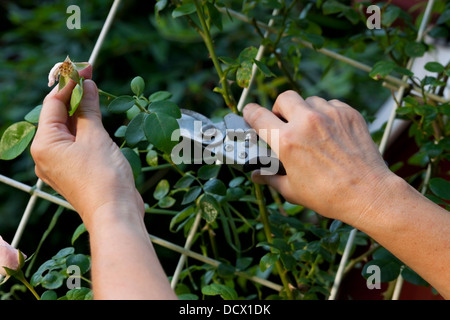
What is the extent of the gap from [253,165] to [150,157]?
0.19 m

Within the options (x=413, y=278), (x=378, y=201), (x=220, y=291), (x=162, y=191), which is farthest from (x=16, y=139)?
(x=413, y=278)

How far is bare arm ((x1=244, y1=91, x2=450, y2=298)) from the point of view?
27.0 inches

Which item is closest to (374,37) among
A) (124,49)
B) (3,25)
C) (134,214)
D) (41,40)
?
(134,214)

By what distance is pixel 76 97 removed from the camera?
0.66 metres

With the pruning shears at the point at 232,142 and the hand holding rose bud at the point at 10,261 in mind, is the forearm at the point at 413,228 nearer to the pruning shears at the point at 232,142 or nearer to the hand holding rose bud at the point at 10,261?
the pruning shears at the point at 232,142

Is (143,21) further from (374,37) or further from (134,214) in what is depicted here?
(134,214)

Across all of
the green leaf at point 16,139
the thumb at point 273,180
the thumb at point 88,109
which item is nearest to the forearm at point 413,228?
the thumb at point 273,180

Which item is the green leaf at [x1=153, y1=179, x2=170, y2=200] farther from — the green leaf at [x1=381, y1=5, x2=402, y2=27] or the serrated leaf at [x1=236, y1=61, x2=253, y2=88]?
the green leaf at [x1=381, y1=5, x2=402, y2=27]

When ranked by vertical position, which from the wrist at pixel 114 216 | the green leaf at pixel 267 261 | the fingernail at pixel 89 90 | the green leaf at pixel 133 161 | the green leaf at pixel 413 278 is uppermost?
the fingernail at pixel 89 90

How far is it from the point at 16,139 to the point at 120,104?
0.16 meters

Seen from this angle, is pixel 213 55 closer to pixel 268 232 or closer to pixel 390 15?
pixel 268 232

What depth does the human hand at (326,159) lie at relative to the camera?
709mm

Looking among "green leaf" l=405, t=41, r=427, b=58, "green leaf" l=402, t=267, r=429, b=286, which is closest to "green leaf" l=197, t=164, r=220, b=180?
"green leaf" l=402, t=267, r=429, b=286

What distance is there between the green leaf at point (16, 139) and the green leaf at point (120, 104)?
13 centimetres
